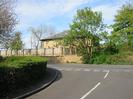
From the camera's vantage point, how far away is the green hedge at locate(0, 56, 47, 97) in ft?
60.1

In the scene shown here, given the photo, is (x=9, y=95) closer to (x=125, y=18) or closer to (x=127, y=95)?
(x=127, y=95)

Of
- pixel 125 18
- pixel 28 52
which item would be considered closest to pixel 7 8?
pixel 125 18

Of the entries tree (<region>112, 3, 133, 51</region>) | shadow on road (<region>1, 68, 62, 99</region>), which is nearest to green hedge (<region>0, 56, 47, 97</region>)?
shadow on road (<region>1, 68, 62, 99</region>)

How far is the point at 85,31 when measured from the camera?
67000mm

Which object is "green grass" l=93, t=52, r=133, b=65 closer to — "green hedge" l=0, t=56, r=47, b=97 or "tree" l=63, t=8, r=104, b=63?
"tree" l=63, t=8, r=104, b=63

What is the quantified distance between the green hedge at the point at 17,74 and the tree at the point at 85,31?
135 feet

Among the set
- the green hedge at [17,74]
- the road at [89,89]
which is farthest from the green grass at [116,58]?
the green hedge at [17,74]

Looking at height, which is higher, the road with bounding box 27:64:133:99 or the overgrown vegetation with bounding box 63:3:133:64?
the overgrown vegetation with bounding box 63:3:133:64

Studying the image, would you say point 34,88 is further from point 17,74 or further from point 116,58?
point 116,58

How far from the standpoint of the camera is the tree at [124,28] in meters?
69.3

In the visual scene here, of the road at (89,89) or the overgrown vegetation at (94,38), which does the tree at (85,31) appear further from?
the road at (89,89)

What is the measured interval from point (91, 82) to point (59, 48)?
48705mm

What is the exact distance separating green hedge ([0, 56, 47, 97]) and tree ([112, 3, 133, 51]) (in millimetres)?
45023

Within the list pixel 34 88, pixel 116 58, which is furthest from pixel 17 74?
pixel 116 58
